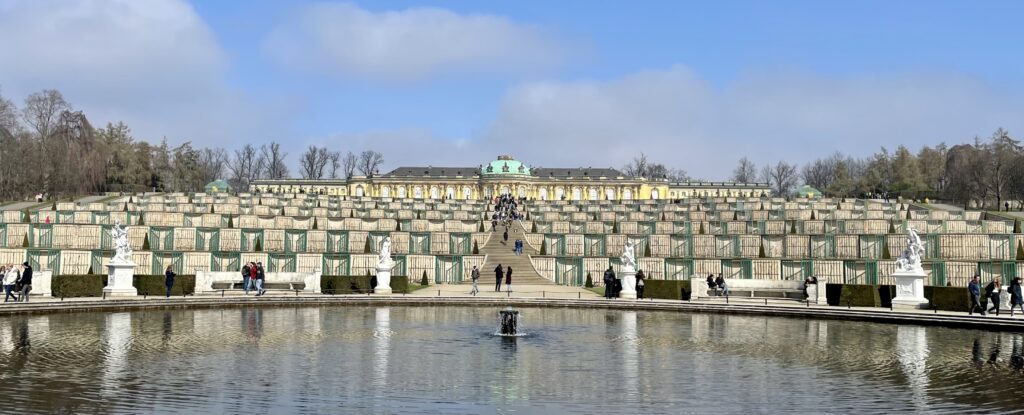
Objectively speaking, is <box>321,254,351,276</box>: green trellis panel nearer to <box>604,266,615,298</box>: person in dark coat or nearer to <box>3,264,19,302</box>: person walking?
<box>604,266,615,298</box>: person in dark coat

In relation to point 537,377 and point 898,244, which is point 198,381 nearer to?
point 537,377

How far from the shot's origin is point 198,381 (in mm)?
20109

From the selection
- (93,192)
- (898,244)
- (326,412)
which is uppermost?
(93,192)

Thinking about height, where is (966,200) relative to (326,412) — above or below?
above

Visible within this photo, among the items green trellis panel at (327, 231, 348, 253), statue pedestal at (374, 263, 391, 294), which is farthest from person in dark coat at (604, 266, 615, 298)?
green trellis panel at (327, 231, 348, 253)

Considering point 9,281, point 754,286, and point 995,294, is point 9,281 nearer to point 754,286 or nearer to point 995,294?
point 754,286

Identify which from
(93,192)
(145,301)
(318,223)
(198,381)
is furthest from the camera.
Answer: (93,192)

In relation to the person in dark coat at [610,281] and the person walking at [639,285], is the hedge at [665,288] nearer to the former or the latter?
the person walking at [639,285]

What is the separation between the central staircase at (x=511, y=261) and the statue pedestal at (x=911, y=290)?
2360cm

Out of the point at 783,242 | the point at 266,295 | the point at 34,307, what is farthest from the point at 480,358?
the point at 783,242

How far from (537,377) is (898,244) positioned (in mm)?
46289

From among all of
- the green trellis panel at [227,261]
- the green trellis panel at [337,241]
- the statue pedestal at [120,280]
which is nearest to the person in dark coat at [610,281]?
the green trellis panel at [227,261]

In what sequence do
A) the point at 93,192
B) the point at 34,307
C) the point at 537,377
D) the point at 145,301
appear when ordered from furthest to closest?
the point at 93,192
the point at 145,301
the point at 34,307
the point at 537,377

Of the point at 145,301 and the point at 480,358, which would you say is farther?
the point at 145,301
